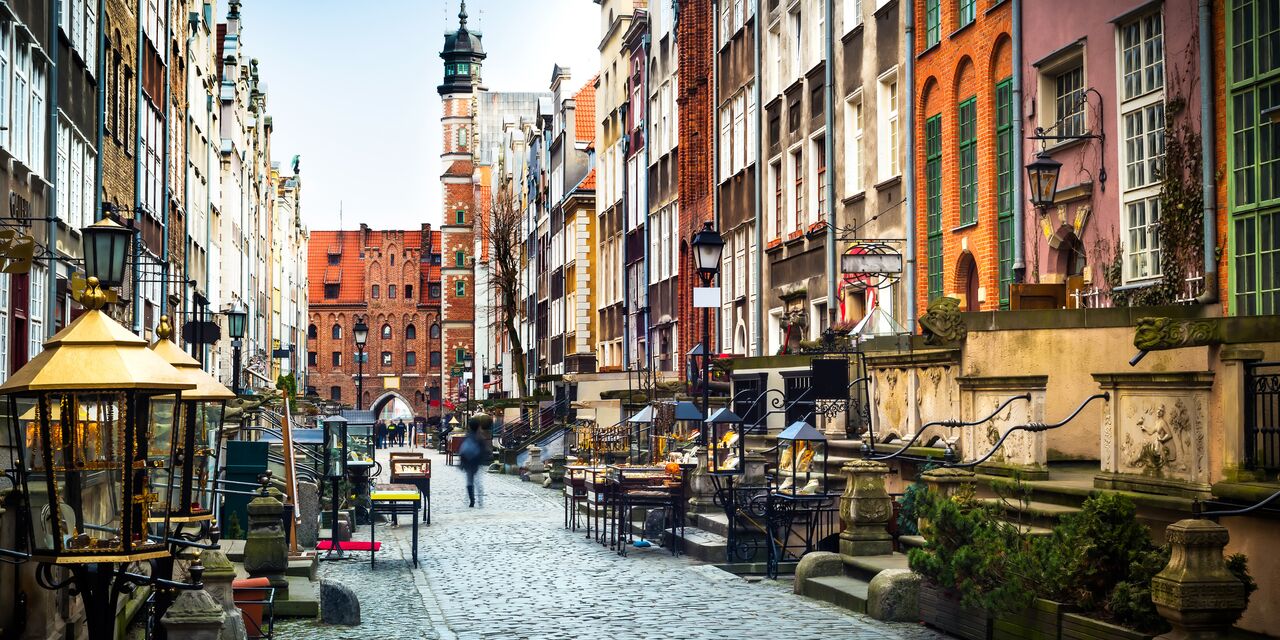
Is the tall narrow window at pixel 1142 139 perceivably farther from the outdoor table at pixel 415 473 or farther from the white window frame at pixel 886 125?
the outdoor table at pixel 415 473

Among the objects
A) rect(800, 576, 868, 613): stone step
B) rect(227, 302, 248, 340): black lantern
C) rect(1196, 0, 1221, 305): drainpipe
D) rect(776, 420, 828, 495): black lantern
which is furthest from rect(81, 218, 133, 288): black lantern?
rect(227, 302, 248, 340): black lantern

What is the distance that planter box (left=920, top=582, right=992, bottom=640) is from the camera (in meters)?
12.2

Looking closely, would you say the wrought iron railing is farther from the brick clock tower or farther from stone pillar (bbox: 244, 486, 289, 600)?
the brick clock tower

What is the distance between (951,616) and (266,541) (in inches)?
249

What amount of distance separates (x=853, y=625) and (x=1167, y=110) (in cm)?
726

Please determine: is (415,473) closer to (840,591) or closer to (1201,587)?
(840,591)

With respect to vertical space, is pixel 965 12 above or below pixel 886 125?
above

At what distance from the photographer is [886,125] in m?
26.7

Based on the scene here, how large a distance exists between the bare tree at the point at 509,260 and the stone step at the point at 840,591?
4979 cm

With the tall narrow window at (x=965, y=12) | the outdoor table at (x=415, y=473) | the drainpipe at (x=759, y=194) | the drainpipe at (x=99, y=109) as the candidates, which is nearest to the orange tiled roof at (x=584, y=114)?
the drainpipe at (x=759, y=194)

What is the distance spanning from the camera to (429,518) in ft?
94.7

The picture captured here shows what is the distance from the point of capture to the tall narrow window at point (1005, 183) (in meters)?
21.5

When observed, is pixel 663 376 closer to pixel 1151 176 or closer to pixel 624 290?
pixel 624 290

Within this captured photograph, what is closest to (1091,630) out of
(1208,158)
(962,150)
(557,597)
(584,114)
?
(557,597)
